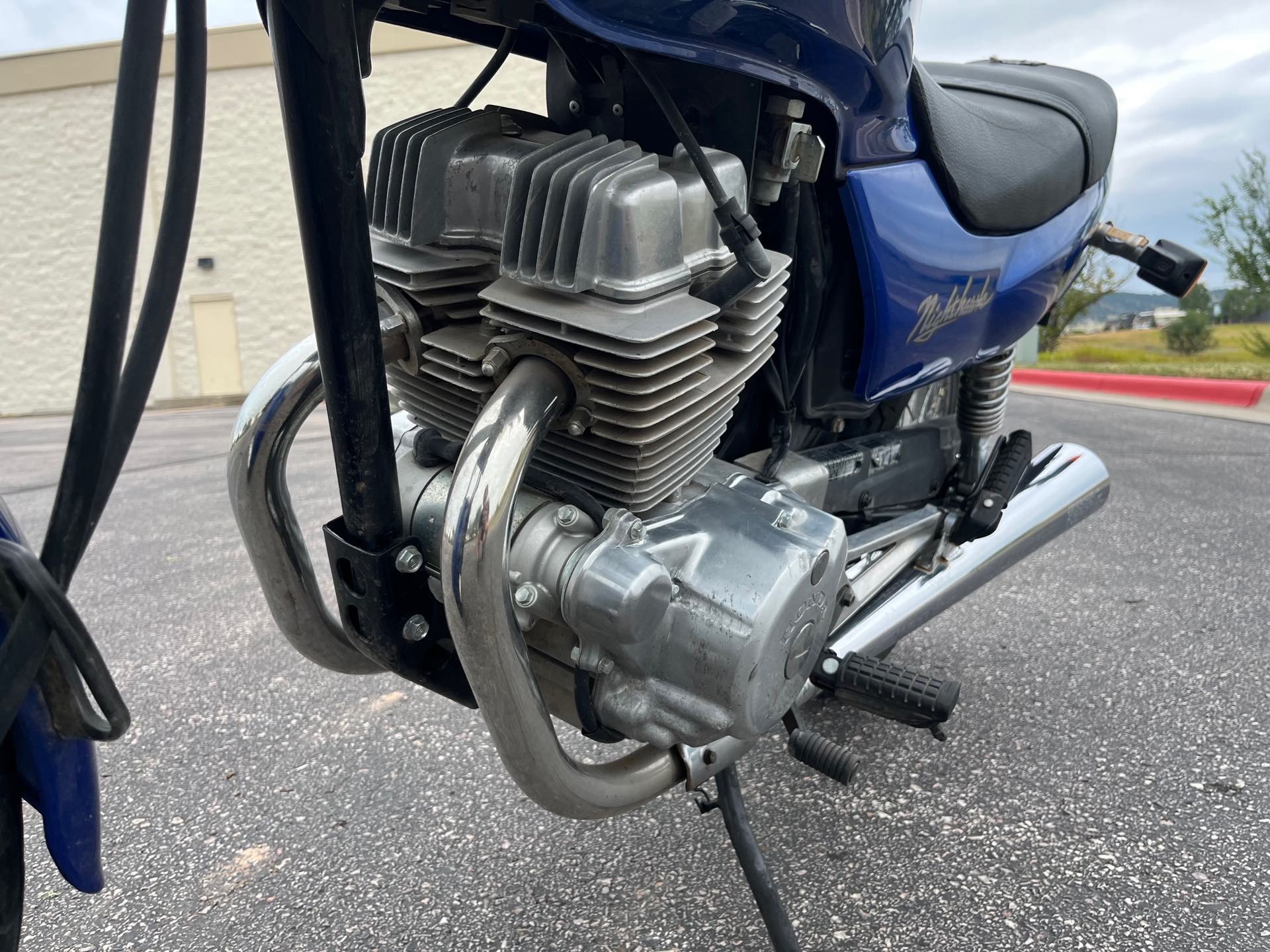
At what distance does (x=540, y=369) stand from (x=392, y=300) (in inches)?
9.0

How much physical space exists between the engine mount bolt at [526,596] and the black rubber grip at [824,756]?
0.55 metres

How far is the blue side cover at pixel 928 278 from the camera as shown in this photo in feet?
4.11

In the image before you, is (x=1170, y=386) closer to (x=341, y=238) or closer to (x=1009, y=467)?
(x=1009, y=467)

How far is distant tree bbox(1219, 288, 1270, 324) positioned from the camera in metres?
12.3

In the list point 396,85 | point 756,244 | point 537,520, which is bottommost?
point 396,85

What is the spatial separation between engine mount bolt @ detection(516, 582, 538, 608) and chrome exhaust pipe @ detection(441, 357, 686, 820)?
0.09 feet

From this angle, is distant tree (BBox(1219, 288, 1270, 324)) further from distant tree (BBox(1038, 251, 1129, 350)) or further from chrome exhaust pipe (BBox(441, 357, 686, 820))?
chrome exhaust pipe (BBox(441, 357, 686, 820))

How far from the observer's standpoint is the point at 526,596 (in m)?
0.96

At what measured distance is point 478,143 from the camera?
1011 millimetres

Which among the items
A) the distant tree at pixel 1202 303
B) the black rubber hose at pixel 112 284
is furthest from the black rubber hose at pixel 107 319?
the distant tree at pixel 1202 303

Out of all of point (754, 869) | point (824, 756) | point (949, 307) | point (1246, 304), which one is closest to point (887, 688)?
point (824, 756)

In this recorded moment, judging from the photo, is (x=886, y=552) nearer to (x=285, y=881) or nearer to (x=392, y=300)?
(x=392, y=300)

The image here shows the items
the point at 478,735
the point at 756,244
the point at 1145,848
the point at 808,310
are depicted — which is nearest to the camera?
the point at 756,244

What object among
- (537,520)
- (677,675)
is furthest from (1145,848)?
(537,520)
